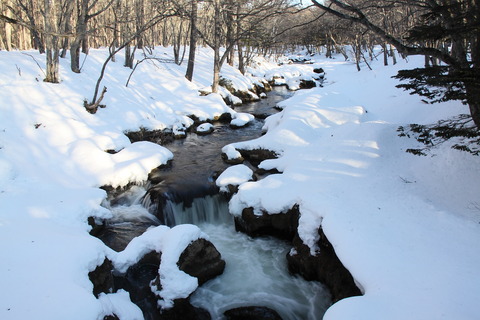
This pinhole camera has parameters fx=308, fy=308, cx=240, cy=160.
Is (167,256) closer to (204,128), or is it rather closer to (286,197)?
(286,197)

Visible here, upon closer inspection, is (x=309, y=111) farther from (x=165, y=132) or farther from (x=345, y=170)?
(x=165, y=132)

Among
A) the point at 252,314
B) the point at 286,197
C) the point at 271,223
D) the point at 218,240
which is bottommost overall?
the point at 252,314

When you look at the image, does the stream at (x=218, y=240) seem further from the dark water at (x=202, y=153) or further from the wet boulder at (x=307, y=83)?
the wet boulder at (x=307, y=83)

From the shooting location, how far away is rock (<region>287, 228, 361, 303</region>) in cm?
548

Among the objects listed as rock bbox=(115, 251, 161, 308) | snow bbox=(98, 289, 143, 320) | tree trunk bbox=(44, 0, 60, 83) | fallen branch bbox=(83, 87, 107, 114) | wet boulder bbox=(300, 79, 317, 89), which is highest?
tree trunk bbox=(44, 0, 60, 83)

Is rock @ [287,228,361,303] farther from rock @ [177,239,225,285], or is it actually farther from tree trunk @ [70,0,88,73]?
tree trunk @ [70,0,88,73]

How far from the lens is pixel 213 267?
6.46 metres

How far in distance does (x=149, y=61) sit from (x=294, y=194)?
18682 mm

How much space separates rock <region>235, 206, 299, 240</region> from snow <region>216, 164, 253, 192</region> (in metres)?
1.47

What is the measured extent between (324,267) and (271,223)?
73.2 inches

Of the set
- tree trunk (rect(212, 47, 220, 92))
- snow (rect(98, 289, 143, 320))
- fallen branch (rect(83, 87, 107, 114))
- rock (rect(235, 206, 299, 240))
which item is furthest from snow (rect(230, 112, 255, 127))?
snow (rect(98, 289, 143, 320))

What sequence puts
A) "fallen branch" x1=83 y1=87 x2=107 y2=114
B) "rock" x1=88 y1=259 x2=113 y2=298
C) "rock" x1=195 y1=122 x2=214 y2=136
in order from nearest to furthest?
"rock" x1=88 y1=259 x2=113 y2=298
"fallen branch" x1=83 y1=87 x2=107 y2=114
"rock" x1=195 y1=122 x2=214 y2=136

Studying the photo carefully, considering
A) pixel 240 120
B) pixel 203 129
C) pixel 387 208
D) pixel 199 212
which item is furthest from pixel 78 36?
pixel 387 208

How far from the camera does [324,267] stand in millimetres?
6070
